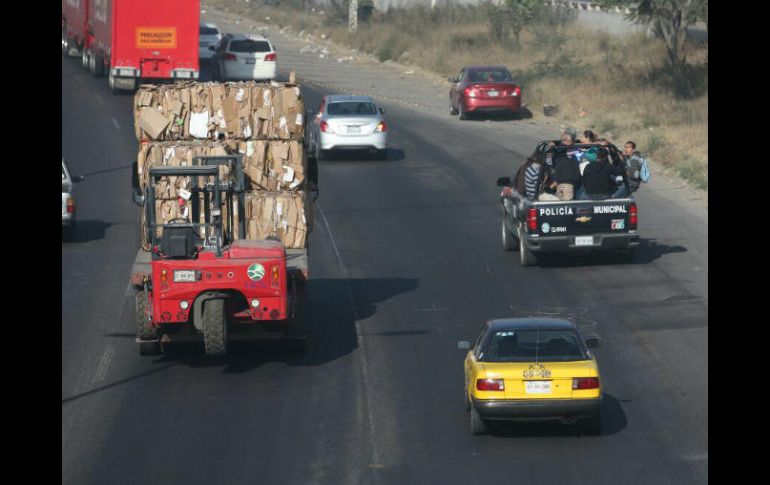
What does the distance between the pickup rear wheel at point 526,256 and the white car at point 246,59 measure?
96.4 feet

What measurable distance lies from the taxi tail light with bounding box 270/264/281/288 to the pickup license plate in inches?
159

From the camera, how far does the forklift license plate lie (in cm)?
1673

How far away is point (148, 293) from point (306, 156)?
396cm

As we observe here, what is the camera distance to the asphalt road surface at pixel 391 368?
14.0 m

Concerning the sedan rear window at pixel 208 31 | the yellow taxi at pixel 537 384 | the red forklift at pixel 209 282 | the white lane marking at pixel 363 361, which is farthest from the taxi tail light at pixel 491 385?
the sedan rear window at pixel 208 31

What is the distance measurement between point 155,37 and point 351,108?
10632 millimetres

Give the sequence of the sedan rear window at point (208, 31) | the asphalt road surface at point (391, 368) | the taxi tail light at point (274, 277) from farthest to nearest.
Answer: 1. the sedan rear window at point (208, 31)
2. the taxi tail light at point (274, 277)
3. the asphalt road surface at point (391, 368)

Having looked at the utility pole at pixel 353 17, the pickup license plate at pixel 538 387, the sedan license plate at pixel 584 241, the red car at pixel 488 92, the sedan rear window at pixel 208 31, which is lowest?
the pickup license plate at pixel 538 387

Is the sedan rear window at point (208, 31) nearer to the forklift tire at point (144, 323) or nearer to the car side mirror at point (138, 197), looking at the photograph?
the car side mirror at point (138, 197)

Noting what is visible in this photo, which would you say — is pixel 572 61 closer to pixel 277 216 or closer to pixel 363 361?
pixel 277 216

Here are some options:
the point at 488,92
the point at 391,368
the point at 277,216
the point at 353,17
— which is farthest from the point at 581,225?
the point at 353,17

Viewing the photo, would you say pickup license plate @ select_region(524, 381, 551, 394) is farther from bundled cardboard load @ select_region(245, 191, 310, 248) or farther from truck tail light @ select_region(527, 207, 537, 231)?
truck tail light @ select_region(527, 207, 537, 231)
